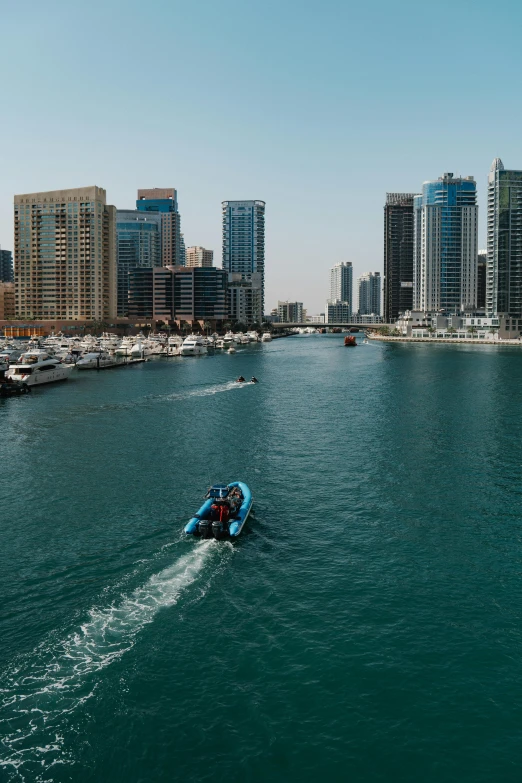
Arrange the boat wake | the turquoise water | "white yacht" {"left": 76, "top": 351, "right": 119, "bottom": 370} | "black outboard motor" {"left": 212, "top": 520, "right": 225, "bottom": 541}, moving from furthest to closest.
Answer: "white yacht" {"left": 76, "top": 351, "right": 119, "bottom": 370} → "black outboard motor" {"left": 212, "top": 520, "right": 225, "bottom": 541} → the turquoise water → the boat wake

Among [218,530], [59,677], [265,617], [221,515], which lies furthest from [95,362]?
[59,677]

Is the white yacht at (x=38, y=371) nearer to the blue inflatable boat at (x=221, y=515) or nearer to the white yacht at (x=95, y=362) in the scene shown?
the white yacht at (x=95, y=362)

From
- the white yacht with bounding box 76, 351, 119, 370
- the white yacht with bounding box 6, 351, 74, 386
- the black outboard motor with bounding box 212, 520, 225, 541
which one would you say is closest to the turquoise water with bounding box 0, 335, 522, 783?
the black outboard motor with bounding box 212, 520, 225, 541

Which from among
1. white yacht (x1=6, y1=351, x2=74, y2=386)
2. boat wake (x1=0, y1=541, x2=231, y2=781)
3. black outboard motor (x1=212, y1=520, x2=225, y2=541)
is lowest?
boat wake (x1=0, y1=541, x2=231, y2=781)

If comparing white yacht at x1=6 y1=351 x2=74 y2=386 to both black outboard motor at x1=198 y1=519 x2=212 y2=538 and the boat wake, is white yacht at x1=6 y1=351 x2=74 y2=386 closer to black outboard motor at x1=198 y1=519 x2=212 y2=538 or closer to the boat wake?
black outboard motor at x1=198 y1=519 x2=212 y2=538

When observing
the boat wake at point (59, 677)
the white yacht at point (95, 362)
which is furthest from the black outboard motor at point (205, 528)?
the white yacht at point (95, 362)

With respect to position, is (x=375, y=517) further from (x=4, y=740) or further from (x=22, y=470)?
(x=22, y=470)
